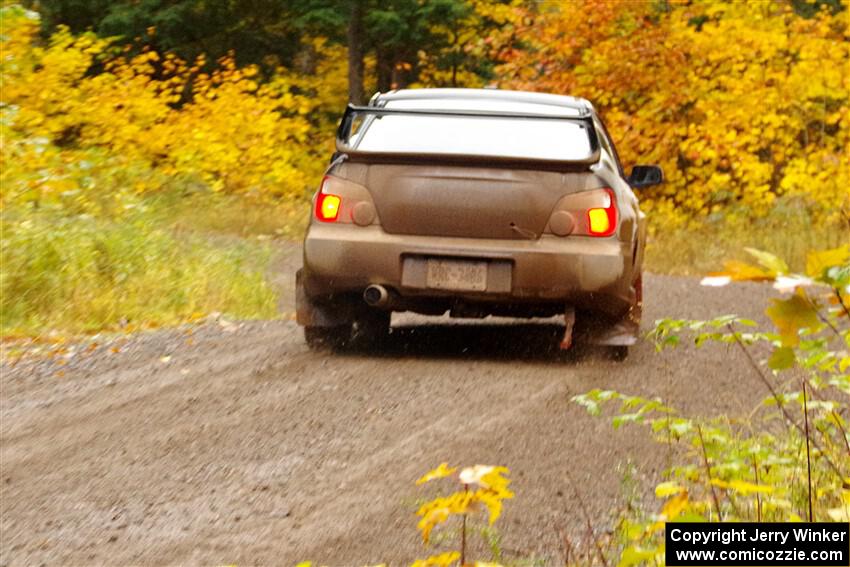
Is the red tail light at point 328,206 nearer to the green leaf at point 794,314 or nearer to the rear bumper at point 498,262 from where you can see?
the rear bumper at point 498,262

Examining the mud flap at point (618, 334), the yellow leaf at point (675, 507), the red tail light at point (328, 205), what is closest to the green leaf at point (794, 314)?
the yellow leaf at point (675, 507)

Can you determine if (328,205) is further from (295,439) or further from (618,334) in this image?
(295,439)

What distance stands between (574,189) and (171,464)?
3.33 m

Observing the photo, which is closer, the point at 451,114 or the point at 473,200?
the point at 473,200

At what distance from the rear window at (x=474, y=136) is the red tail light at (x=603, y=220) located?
0.33m

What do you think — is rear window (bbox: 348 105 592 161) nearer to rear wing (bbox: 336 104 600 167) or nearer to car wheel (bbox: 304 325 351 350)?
rear wing (bbox: 336 104 600 167)

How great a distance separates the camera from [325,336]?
942cm

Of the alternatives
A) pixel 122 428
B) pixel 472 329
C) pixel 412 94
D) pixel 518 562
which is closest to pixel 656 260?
pixel 472 329

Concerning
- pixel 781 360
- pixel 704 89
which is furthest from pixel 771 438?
pixel 704 89

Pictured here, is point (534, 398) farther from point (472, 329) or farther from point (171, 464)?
point (472, 329)

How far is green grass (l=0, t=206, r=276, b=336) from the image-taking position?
1093cm

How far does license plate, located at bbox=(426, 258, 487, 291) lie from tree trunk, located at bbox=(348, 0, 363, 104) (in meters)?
24.6

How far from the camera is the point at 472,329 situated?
1105cm

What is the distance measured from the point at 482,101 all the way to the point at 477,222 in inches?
45.7
